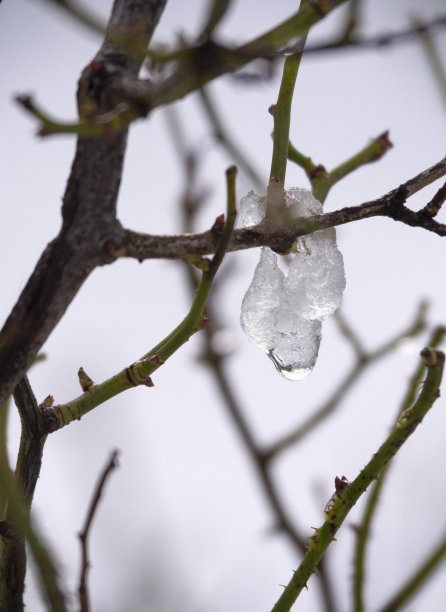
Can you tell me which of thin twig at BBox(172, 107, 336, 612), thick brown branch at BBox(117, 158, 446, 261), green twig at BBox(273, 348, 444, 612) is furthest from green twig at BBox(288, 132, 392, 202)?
thin twig at BBox(172, 107, 336, 612)

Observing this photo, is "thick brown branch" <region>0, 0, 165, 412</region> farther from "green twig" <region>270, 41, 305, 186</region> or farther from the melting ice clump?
the melting ice clump

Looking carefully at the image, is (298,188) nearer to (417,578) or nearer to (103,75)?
(103,75)

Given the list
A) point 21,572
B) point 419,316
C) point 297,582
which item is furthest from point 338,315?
point 21,572

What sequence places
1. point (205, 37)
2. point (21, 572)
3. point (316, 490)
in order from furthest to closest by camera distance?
1. point (316, 490)
2. point (21, 572)
3. point (205, 37)

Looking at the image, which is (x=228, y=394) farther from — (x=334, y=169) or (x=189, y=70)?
(x=189, y=70)

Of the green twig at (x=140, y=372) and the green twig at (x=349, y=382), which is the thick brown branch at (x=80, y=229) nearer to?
the green twig at (x=140, y=372)

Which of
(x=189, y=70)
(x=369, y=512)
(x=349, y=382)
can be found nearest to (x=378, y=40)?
(x=189, y=70)
